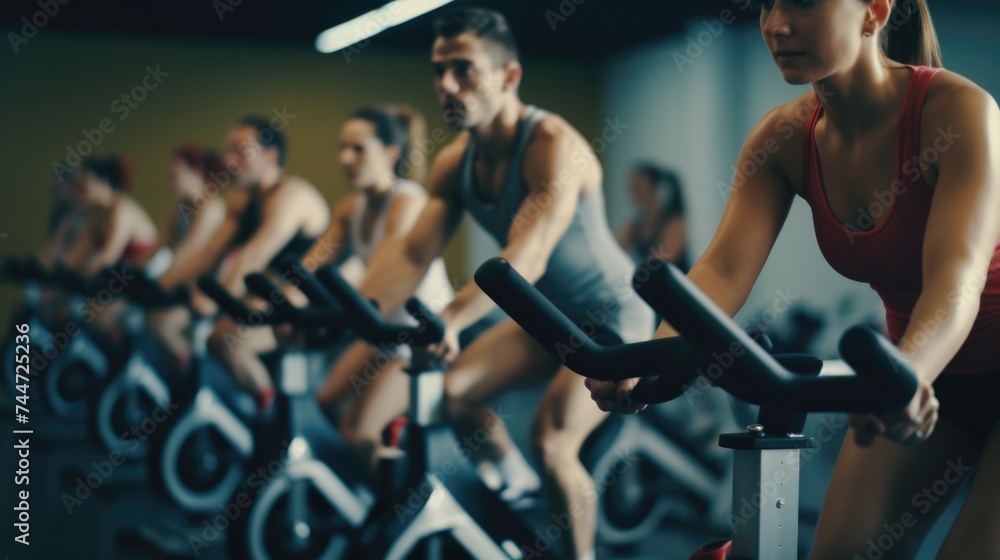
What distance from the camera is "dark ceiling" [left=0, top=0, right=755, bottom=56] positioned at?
4844 mm

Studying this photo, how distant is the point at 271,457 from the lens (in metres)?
3.02

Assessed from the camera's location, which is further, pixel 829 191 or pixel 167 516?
pixel 167 516

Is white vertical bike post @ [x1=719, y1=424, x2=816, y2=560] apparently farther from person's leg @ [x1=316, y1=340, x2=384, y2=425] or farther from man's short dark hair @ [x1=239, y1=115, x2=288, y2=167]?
man's short dark hair @ [x1=239, y1=115, x2=288, y2=167]

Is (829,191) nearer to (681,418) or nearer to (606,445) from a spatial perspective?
(606,445)

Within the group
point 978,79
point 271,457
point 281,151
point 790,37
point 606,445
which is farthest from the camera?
point 281,151

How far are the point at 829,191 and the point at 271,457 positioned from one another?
2103mm

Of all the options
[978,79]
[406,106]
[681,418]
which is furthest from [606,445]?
[406,106]

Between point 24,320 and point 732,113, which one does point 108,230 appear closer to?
point 24,320

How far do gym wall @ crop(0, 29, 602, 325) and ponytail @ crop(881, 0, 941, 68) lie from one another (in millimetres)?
4882

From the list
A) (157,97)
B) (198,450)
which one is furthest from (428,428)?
(157,97)

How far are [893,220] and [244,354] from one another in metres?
3.29

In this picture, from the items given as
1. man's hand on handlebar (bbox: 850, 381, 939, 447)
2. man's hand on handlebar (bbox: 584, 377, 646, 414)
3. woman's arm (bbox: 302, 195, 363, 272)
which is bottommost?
man's hand on handlebar (bbox: 850, 381, 939, 447)

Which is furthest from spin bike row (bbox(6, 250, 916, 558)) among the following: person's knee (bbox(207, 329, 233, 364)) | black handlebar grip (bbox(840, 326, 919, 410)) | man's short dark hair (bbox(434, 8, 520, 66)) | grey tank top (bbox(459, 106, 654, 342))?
man's short dark hair (bbox(434, 8, 520, 66))

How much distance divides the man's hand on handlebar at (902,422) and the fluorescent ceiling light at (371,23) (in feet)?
15.2
